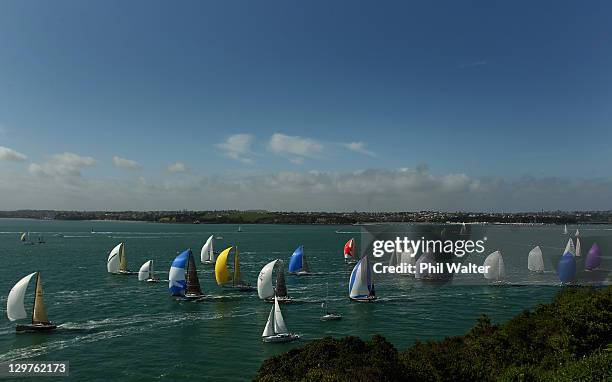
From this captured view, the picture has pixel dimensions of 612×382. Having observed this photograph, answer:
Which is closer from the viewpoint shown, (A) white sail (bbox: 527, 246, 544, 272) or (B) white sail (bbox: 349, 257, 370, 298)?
(B) white sail (bbox: 349, 257, 370, 298)

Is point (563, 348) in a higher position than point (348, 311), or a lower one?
higher

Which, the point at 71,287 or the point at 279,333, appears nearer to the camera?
the point at 279,333

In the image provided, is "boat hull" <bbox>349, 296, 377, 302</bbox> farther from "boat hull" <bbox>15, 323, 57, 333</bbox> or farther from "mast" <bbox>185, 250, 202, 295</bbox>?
"boat hull" <bbox>15, 323, 57, 333</bbox>

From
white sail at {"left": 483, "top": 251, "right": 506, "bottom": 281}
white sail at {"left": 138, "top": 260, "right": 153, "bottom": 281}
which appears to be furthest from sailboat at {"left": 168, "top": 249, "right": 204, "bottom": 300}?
white sail at {"left": 483, "top": 251, "right": 506, "bottom": 281}

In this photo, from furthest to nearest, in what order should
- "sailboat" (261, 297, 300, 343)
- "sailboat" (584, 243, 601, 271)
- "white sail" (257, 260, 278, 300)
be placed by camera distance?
"sailboat" (584, 243, 601, 271) < "white sail" (257, 260, 278, 300) < "sailboat" (261, 297, 300, 343)

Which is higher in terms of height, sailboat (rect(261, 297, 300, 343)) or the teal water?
sailboat (rect(261, 297, 300, 343))

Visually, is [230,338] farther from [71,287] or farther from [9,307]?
[71,287]

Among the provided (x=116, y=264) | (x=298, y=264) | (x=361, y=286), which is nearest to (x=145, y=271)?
(x=116, y=264)

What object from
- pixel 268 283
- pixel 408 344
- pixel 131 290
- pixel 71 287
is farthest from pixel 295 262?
pixel 408 344
